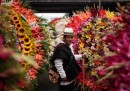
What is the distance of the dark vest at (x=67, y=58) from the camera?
6.60 m

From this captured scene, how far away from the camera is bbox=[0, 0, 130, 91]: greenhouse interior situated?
9.22 ft

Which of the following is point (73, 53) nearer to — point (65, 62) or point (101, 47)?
point (65, 62)

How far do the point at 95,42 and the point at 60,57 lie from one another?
7.33 ft

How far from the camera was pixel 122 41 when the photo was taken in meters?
3.19

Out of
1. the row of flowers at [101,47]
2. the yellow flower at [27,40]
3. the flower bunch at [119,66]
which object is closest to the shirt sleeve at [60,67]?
the row of flowers at [101,47]

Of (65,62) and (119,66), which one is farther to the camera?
(65,62)

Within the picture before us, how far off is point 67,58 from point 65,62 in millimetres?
82

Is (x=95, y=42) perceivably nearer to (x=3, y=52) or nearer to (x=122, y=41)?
(x=122, y=41)

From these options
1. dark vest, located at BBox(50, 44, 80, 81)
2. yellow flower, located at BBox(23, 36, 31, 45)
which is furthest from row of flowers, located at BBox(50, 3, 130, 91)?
yellow flower, located at BBox(23, 36, 31, 45)

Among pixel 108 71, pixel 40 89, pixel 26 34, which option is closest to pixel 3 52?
pixel 108 71

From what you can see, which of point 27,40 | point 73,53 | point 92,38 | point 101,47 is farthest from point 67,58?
point 92,38

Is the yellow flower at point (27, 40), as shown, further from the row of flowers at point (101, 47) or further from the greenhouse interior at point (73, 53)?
the row of flowers at point (101, 47)

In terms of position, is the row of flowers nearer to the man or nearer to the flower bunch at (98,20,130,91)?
the flower bunch at (98,20,130,91)

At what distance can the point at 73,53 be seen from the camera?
7168 millimetres
